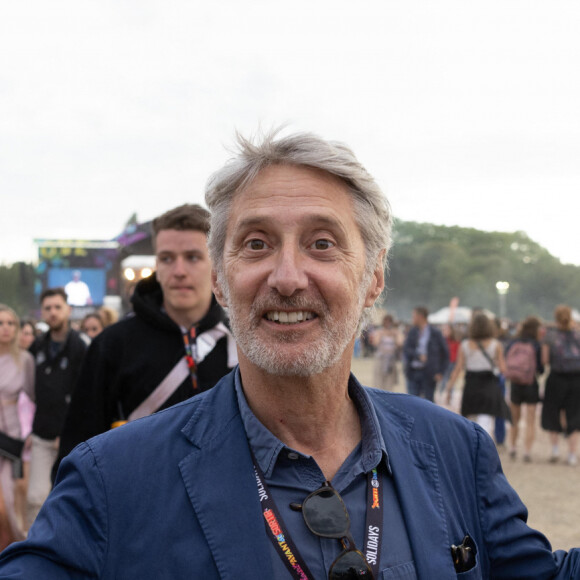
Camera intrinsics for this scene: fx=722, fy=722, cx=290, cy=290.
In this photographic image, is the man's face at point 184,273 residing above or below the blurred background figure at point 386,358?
above

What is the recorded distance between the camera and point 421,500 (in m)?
1.72

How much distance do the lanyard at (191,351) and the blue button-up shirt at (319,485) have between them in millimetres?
1235

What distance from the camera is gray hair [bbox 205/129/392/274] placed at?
6.06 feet

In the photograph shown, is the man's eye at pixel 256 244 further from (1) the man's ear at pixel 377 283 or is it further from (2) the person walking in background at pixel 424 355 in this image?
(2) the person walking in background at pixel 424 355

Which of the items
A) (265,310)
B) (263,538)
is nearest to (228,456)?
(263,538)

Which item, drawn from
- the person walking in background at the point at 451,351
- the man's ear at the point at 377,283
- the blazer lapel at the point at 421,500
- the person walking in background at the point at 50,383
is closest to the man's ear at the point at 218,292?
the man's ear at the point at 377,283

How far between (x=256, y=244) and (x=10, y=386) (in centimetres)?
461

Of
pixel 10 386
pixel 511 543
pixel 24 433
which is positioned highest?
pixel 511 543

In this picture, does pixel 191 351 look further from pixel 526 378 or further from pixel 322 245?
pixel 526 378

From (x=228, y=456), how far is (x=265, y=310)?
36 cm

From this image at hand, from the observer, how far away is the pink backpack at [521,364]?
9.31 m

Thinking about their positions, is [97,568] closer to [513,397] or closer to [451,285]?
[513,397]

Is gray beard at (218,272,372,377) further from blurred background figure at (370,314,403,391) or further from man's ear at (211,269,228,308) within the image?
blurred background figure at (370,314,403,391)

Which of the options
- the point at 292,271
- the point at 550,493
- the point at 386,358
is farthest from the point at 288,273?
the point at 386,358
